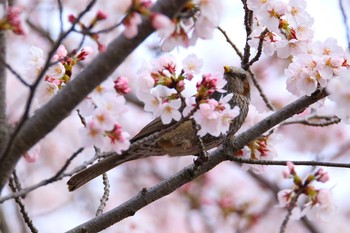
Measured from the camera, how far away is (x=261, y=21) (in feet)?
8.22

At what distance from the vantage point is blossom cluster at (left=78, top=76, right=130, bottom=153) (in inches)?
79.2

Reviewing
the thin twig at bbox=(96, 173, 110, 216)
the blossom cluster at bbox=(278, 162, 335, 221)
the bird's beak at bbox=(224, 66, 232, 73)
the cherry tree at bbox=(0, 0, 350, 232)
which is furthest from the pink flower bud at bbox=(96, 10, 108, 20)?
the bird's beak at bbox=(224, 66, 232, 73)

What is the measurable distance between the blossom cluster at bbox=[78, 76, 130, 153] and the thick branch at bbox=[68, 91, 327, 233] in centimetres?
60

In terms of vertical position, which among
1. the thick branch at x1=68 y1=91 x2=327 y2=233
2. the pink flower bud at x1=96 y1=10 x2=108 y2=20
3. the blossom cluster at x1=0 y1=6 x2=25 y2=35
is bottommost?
the thick branch at x1=68 y1=91 x2=327 y2=233

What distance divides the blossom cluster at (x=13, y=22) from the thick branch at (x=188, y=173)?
3.27 ft

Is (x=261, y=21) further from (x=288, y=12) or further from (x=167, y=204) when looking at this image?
(x=167, y=204)

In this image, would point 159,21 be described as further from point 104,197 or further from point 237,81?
point 237,81

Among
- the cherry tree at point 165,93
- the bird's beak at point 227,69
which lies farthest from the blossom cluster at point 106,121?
the bird's beak at point 227,69

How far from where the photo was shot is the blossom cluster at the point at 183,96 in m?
2.17

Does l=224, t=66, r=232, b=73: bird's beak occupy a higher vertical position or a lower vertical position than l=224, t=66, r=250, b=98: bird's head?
higher

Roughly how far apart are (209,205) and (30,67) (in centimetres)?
424

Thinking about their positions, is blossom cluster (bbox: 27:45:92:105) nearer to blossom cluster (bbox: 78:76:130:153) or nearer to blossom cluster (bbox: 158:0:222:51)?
blossom cluster (bbox: 78:76:130:153)

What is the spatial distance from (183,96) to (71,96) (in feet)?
1.68

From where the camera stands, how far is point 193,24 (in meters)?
1.97
